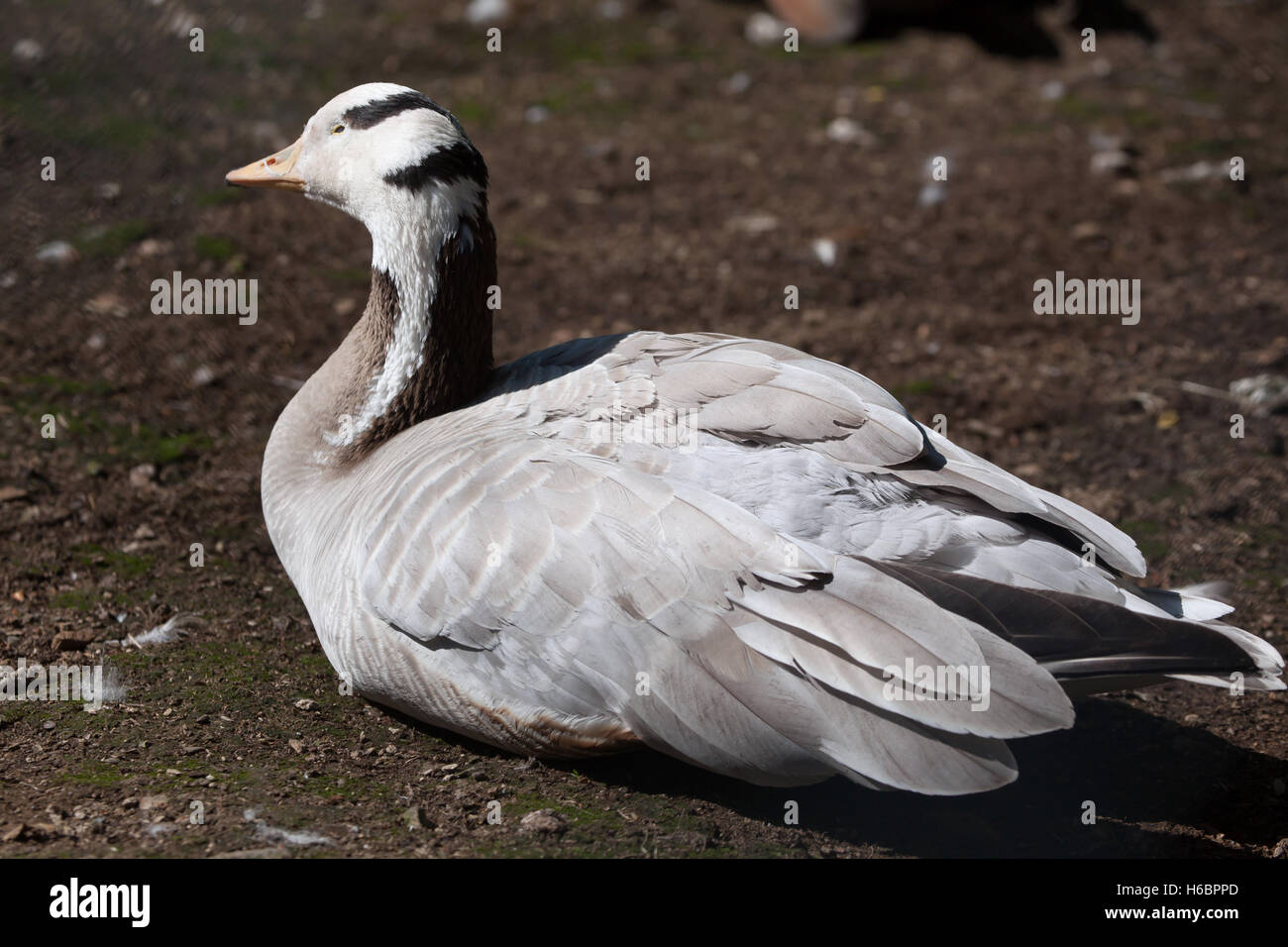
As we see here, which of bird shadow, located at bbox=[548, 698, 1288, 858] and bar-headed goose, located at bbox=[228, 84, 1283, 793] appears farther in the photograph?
bird shadow, located at bbox=[548, 698, 1288, 858]

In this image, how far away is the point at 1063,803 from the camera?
3.88 metres

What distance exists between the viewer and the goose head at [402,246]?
13.4ft

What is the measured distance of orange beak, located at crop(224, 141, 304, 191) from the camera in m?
4.42

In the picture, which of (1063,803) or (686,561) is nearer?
(686,561)

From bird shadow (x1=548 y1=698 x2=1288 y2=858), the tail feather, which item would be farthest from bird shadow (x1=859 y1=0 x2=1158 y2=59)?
the tail feather

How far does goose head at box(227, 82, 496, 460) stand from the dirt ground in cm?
96

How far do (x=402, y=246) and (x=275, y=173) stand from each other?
666mm

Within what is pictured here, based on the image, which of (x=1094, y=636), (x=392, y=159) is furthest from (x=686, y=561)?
(x=392, y=159)

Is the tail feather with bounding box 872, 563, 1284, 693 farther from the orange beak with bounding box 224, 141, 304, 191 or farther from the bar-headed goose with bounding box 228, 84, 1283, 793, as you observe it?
the orange beak with bounding box 224, 141, 304, 191

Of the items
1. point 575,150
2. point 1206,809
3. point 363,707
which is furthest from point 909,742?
point 575,150

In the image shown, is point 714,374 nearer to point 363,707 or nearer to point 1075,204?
point 363,707

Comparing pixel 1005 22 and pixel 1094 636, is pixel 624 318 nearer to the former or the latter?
pixel 1094 636

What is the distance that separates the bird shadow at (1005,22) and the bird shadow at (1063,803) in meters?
7.66

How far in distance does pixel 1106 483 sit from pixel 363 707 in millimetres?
3462
